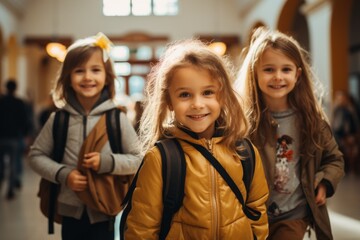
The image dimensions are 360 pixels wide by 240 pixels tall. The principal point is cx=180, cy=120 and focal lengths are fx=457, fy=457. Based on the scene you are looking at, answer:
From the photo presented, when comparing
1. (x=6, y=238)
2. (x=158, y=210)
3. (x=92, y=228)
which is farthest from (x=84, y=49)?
(x=6, y=238)

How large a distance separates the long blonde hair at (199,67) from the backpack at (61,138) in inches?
22.1

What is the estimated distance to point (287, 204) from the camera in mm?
2459

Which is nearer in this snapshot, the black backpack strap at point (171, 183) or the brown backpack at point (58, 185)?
the black backpack strap at point (171, 183)

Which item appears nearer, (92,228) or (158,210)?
(158,210)

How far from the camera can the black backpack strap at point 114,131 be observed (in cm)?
263

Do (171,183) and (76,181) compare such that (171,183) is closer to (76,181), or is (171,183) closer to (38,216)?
(76,181)

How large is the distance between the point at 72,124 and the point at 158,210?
40.0 inches

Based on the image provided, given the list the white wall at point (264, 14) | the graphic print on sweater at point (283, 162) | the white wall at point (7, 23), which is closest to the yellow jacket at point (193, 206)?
the graphic print on sweater at point (283, 162)

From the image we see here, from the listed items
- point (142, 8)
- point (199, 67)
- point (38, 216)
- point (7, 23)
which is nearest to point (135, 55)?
point (142, 8)

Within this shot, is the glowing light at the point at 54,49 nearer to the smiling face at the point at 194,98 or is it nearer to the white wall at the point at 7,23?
the white wall at the point at 7,23

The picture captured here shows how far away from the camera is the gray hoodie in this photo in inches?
99.3

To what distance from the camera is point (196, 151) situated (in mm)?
1912

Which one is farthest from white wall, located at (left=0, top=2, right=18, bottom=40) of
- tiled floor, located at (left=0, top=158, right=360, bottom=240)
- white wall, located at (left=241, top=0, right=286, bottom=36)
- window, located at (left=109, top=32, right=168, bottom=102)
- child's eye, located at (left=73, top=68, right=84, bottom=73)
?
child's eye, located at (left=73, top=68, right=84, bottom=73)

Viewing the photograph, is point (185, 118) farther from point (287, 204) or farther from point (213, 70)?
point (287, 204)
